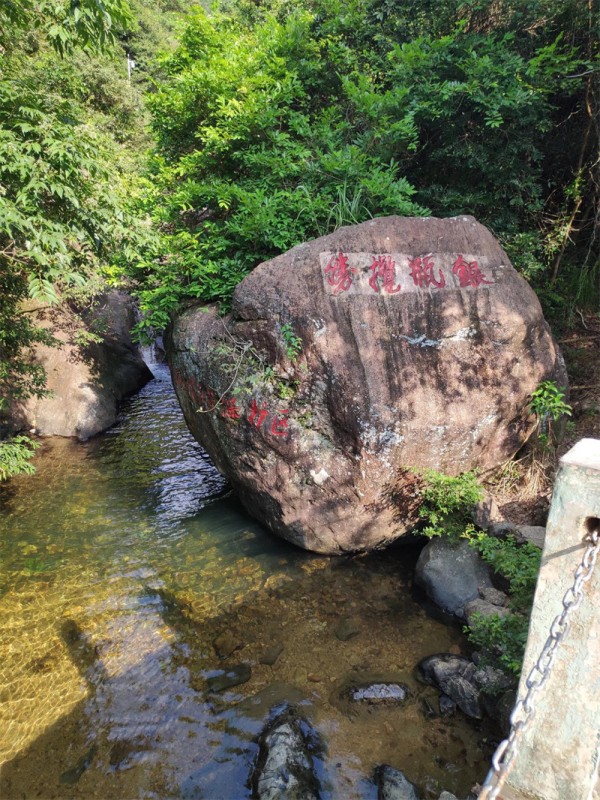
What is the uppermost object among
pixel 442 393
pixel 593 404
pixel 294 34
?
pixel 294 34

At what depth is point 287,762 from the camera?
3531 mm

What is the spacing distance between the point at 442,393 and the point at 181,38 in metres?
8.21

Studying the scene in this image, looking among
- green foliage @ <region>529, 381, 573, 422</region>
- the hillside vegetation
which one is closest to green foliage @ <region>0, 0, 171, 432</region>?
the hillside vegetation

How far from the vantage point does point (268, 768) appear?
3.51 m

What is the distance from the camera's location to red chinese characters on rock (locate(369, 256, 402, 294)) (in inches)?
218

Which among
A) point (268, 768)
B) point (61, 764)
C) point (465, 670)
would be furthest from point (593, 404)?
point (61, 764)

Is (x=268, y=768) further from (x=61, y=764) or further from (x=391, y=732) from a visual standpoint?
(x=61, y=764)

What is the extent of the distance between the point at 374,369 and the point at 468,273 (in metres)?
1.69

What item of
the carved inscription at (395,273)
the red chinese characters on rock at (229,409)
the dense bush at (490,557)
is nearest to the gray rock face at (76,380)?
the red chinese characters on rock at (229,409)

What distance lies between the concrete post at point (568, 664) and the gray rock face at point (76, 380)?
358 inches

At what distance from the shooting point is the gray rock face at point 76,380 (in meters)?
10.1

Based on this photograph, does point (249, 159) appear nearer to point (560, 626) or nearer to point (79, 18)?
point (79, 18)

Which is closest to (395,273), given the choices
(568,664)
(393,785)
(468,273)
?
(468,273)

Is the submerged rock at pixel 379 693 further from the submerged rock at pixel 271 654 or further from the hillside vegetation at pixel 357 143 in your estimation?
the hillside vegetation at pixel 357 143
